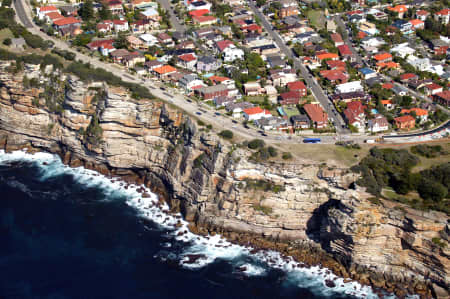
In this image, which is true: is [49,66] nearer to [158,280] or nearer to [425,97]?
[158,280]

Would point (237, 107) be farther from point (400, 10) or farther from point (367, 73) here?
point (400, 10)

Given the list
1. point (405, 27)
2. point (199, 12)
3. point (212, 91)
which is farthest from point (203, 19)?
point (405, 27)

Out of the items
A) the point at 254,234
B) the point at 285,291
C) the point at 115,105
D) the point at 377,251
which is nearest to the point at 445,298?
the point at 377,251

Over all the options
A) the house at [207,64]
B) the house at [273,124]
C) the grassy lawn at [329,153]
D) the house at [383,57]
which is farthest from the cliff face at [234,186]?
the house at [383,57]

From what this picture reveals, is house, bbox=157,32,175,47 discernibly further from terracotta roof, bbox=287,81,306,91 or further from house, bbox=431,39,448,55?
house, bbox=431,39,448,55

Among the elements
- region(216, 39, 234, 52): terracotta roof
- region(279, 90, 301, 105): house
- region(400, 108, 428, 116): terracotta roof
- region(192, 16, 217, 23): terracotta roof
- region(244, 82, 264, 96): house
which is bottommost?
region(400, 108, 428, 116): terracotta roof

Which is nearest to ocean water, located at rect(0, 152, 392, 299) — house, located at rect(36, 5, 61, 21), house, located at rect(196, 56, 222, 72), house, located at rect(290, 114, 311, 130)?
house, located at rect(290, 114, 311, 130)
